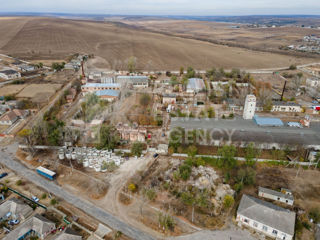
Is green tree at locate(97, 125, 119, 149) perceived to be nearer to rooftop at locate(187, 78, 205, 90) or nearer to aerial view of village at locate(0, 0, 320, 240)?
aerial view of village at locate(0, 0, 320, 240)

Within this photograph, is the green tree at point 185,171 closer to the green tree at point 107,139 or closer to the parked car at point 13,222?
the green tree at point 107,139

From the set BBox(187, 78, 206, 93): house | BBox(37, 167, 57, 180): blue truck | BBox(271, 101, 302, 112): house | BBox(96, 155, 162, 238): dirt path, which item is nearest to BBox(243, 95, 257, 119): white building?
BBox(271, 101, 302, 112): house

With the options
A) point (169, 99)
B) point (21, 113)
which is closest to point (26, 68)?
point (21, 113)

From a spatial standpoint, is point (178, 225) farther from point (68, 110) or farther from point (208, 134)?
point (68, 110)

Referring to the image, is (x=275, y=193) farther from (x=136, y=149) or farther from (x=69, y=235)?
(x=69, y=235)

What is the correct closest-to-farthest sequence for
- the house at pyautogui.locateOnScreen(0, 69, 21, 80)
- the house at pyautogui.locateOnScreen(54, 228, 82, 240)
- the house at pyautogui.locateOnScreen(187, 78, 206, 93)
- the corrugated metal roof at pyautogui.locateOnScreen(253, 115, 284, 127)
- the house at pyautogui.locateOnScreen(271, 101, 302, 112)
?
the house at pyautogui.locateOnScreen(54, 228, 82, 240) → the corrugated metal roof at pyautogui.locateOnScreen(253, 115, 284, 127) → the house at pyautogui.locateOnScreen(271, 101, 302, 112) → the house at pyautogui.locateOnScreen(187, 78, 206, 93) → the house at pyautogui.locateOnScreen(0, 69, 21, 80)

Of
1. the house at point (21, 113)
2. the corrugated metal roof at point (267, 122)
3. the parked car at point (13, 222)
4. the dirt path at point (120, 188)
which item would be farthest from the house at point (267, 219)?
the house at point (21, 113)
